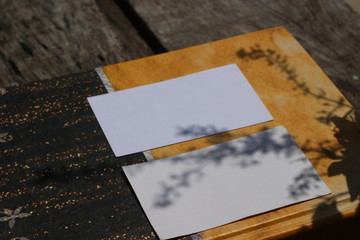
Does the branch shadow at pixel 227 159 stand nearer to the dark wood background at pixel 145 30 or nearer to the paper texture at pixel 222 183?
the paper texture at pixel 222 183

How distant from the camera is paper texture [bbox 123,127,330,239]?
3.82 feet

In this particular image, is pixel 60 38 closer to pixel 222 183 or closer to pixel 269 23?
pixel 269 23

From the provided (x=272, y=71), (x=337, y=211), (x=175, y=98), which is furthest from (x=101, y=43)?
(x=337, y=211)

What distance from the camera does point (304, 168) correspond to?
4.14 ft

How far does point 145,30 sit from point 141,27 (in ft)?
0.07

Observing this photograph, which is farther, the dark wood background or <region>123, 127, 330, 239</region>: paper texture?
the dark wood background

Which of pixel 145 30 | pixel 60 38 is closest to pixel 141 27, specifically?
pixel 145 30

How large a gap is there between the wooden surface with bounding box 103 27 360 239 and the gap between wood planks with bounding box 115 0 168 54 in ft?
0.65

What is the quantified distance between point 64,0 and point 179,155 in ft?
2.52

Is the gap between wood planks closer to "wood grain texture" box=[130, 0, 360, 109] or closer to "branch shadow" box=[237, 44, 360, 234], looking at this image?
"wood grain texture" box=[130, 0, 360, 109]

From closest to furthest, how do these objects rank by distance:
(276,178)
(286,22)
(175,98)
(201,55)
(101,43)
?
(276,178) < (175,98) < (201,55) < (101,43) < (286,22)

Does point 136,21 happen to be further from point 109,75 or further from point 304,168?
point 304,168

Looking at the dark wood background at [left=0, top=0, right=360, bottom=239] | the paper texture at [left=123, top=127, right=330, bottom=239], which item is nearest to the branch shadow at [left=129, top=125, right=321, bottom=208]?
the paper texture at [left=123, top=127, right=330, bottom=239]

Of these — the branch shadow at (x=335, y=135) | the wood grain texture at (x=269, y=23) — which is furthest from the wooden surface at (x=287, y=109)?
the wood grain texture at (x=269, y=23)
